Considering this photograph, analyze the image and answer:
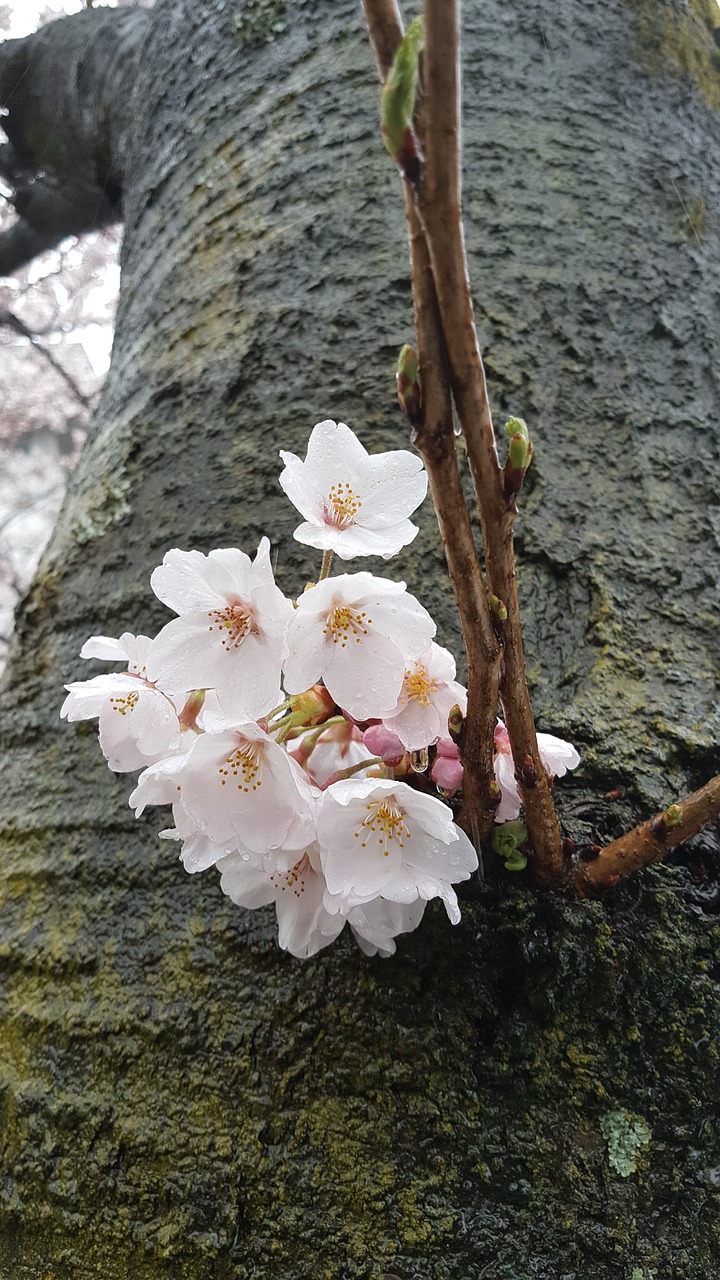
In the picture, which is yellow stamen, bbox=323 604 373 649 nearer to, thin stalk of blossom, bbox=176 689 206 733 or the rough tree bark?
thin stalk of blossom, bbox=176 689 206 733

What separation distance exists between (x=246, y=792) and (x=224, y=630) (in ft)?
0.46

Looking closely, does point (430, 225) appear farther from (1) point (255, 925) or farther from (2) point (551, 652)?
(1) point (255, 925)

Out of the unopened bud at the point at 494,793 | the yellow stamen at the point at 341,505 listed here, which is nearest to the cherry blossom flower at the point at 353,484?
the yellow stamen at the point at 341,505

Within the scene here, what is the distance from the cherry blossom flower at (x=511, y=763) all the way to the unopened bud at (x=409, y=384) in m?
0.33

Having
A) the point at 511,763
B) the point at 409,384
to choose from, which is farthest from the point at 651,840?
the point at 409,384

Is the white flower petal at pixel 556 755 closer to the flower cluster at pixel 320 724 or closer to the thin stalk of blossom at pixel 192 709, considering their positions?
the flower cluster at pixel 320 724

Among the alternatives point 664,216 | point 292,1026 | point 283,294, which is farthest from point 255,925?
point 664,216

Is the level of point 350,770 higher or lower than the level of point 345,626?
lower

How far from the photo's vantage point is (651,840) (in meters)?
0.70

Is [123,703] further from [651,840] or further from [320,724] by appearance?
[651,840]

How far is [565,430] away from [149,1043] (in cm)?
92

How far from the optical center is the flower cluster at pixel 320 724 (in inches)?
25.0

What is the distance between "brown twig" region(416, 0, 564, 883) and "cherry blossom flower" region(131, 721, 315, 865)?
0.19m

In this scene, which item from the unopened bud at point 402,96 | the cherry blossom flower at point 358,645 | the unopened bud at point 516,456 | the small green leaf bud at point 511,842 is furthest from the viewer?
the small green leaf bud at point 511,842
